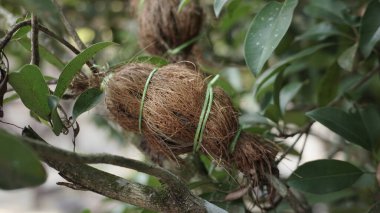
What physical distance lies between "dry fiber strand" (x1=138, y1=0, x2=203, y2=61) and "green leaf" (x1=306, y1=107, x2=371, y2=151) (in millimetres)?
313

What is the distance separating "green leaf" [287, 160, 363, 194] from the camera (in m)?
0.71

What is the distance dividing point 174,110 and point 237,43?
79 cm

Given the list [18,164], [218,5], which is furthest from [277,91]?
[18,164]

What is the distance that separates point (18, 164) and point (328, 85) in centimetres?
74

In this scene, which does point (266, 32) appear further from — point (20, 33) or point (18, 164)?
point (18, 164)

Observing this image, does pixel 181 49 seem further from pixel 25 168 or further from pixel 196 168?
pixel 25 168

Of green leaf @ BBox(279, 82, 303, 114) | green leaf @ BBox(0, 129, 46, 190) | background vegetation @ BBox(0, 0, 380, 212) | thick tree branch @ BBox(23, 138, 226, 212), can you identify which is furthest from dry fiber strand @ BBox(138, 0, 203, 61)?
green leaf @ BBox(0, 129, 46, 190)

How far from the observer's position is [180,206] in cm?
54

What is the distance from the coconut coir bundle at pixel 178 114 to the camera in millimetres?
603

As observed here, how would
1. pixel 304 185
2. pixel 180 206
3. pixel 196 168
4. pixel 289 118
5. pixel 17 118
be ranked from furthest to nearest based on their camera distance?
1. pixel 17 118
2. pixel 289 118
3. pixel 196 168
4. pixel 304 185
5. pixel 180 206

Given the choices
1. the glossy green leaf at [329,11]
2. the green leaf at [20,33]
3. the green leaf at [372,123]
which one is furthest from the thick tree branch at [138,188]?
the glossy green leaf at [329,11]

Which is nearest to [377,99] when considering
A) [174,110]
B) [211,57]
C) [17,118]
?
[211,57]

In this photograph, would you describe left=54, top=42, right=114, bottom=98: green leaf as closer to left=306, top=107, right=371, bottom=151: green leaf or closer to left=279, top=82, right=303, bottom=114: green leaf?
left=306, top=107, right=371, bottom=151: green leaf

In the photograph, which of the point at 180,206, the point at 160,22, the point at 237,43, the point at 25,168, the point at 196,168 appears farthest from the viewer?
the point at 237,43
